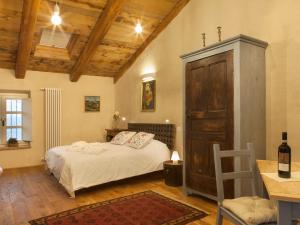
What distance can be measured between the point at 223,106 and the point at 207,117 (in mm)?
285

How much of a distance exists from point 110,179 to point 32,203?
1.12m

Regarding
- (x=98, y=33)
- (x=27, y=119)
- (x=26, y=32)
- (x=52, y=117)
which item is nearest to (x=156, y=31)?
(x=98, y=33)

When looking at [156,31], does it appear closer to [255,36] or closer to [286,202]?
[255,36]

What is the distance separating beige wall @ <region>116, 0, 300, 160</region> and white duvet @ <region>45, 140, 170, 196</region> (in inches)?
24.3

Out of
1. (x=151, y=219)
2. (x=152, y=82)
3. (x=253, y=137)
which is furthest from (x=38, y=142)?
(x=253, y=137)

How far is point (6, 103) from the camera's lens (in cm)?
539

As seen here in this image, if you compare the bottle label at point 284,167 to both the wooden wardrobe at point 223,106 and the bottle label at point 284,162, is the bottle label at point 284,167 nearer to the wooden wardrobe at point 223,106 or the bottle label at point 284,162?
the bottle label at point 284,162

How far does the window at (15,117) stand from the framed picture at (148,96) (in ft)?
8.48

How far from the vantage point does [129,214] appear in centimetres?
285

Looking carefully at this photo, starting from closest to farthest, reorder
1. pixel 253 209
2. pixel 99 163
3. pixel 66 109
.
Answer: pixel 253 209 < pixel 99 163 < pixel 66 109

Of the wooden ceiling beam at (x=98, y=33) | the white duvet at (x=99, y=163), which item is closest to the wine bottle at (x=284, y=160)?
the white duvet at (x=99, y=163)

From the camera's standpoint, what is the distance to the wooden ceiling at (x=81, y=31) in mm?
3879

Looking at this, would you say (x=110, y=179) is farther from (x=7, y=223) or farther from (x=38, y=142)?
(x=38, y=142)

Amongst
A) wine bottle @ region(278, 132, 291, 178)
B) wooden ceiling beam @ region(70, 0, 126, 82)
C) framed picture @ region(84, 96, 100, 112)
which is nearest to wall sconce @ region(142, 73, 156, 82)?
wooden ceiling beam @ region(70, 0, 126, 82)
